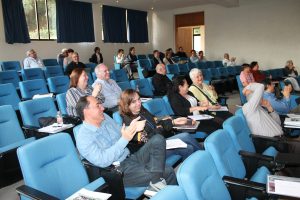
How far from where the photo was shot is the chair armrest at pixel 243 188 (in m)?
1.78

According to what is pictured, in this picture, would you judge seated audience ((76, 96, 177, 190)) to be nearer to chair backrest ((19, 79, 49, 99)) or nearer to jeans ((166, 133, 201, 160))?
jeans ((166, 133, 201, 160))

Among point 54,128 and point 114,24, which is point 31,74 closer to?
point 54,128

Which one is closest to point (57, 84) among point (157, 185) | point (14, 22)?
point (157, 185)

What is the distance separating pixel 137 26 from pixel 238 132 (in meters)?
12.2

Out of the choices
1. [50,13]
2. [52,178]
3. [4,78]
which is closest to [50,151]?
[52,178]

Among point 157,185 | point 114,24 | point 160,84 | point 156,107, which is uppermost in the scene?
point 114,24

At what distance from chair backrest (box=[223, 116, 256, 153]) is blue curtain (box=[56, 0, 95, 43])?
9.23 metres

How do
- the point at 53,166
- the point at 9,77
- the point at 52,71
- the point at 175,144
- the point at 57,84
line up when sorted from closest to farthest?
the point at 53,166 < the point at 175,144 < the point at 57,84 < the point at 9,77 < the point at 52,71

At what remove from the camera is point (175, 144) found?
2.62 metres

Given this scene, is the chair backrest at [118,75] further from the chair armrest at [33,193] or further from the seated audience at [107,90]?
the chair armrest at [33,193]

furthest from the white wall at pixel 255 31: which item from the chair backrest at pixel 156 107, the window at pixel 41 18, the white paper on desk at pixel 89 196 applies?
the white paper on desk at pixel 89 196

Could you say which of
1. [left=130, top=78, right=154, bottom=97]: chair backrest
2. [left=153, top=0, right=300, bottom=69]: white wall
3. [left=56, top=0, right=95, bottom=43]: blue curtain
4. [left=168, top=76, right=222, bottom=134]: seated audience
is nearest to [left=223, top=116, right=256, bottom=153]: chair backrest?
[left=168, top=76, right=222, bottom=134]: seated audience

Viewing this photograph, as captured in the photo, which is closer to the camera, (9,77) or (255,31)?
(9,77)

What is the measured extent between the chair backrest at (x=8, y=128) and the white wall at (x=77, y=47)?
7029 mm
